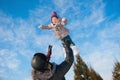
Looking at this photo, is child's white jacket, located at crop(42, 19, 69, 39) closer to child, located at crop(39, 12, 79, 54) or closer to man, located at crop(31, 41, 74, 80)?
child, located at crop(39, 12, 79, 54)

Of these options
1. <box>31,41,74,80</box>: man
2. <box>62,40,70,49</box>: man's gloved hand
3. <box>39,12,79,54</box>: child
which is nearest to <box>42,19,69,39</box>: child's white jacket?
<box>39,12,79,54</box>: child

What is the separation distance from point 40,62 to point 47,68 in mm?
189

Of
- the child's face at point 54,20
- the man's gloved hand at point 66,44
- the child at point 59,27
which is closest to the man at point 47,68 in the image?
the man's gloved hand at point 66,44

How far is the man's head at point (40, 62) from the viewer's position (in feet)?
13.3

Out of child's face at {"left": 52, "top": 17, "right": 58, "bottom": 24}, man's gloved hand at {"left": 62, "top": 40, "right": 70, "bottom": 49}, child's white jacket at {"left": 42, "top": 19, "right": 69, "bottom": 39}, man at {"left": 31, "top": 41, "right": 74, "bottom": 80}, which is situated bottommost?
man at {"left": 31, "top": 41, "right": 74, "bottom": 80}

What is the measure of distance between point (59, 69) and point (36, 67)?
0.40 m

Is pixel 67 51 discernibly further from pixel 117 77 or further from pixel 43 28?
pixel 117 77

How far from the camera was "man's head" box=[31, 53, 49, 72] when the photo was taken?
406 cm

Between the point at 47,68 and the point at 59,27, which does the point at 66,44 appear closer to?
the point at 47,68

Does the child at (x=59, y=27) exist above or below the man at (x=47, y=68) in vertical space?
above

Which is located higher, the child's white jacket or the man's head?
the child's white jacket

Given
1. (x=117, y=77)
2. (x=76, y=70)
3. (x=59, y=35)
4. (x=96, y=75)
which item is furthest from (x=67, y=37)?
(x=117, y=77)

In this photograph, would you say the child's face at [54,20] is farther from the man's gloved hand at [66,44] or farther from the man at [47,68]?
the man at [47,68]

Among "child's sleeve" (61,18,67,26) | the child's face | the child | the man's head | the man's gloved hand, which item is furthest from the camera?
the child's face
